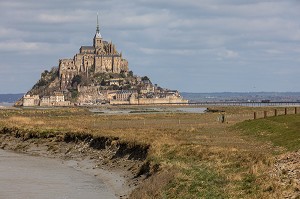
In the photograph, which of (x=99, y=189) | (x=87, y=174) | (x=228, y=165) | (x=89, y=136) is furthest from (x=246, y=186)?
(x=89, y=136)

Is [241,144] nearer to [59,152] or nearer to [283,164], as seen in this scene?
[283,164]

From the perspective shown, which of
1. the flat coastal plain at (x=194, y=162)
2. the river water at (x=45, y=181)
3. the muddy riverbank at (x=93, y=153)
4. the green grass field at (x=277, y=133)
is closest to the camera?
the flat coastal plain at (x=194, y=162)

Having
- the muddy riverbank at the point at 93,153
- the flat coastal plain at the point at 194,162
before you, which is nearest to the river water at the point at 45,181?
the muddy riverbank at the point at 93,153

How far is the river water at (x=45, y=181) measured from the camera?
3008 centimetres

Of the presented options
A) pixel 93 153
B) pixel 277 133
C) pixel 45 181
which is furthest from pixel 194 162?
pixel 93 153

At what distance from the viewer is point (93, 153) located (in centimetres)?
4653

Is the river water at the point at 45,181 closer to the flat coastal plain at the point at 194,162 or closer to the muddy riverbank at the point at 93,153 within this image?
the muddy riverbank at the point at 93,153

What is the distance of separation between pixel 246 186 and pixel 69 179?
53.9 ft

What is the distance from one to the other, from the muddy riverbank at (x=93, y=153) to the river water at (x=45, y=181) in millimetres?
600

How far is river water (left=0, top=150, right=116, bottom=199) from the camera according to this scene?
3008 centimetres

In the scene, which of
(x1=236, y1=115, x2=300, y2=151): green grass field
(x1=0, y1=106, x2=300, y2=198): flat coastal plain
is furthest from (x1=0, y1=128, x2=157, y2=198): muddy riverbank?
(x1=236, y1=115, x2=300, y2=151): green grass field

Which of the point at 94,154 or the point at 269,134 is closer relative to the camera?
the point at 269,134

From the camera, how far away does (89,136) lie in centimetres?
5172

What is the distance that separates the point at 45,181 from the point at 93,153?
1108 cm
